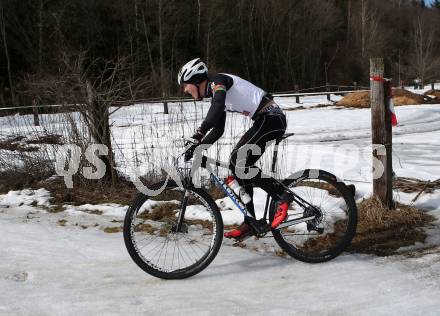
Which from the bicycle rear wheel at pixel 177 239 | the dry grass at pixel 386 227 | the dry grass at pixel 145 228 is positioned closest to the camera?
the bicycle rear wheel at pixel 177 239

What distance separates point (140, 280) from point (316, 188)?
5.98 ft

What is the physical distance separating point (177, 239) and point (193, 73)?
148 cm

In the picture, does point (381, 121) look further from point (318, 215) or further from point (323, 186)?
point (318, 215)

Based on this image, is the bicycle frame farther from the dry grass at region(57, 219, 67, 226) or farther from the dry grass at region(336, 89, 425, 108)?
the dry grass at region(336, 89, 425, 108)

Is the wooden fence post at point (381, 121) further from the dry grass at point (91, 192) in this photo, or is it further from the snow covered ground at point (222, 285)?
the dry grass at point (91, 192)

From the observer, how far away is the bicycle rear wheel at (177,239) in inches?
158

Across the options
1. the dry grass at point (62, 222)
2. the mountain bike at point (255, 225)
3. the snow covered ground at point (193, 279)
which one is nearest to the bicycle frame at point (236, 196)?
the mountain bike at point (255, 225)

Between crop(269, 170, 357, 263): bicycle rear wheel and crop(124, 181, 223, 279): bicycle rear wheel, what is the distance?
62 cm

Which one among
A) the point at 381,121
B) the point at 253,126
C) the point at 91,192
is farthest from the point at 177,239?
the point at 91,192

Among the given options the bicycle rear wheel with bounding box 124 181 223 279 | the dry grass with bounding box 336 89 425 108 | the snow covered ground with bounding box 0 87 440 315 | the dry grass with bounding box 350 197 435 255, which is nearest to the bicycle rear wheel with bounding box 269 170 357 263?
the snow covered ground with bounding box 0 87 440 315

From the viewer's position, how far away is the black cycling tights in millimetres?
4219

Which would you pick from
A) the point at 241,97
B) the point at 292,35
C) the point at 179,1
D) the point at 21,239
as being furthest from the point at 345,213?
the point at 292,35

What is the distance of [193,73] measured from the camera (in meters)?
4.05

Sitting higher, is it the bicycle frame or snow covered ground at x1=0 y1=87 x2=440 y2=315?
the bicycle frame
